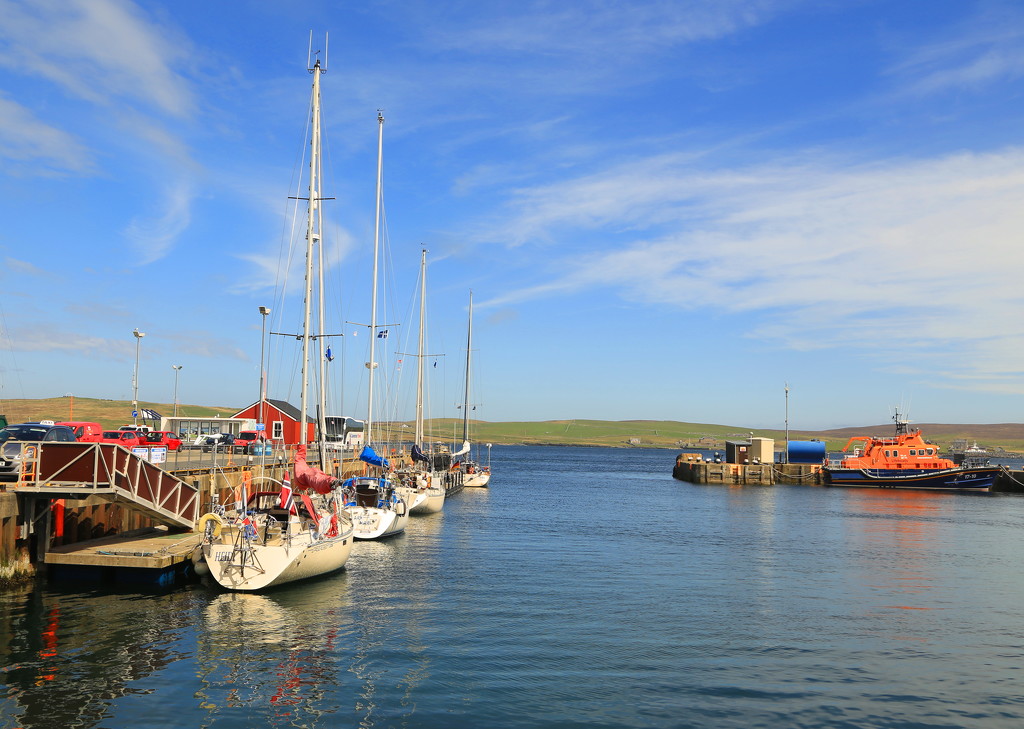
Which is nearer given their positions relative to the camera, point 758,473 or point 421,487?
point 421,487

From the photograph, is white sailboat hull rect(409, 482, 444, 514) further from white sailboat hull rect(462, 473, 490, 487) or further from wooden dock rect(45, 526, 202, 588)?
wooden dock rect(45, 526, 202, 588)

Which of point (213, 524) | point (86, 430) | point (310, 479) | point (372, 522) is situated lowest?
point (372, 522)

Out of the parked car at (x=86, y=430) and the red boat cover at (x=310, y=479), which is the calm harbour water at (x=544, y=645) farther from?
the parked car at (x=86, y=430)

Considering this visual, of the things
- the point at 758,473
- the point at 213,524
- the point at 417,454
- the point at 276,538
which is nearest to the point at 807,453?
the point at 758,473

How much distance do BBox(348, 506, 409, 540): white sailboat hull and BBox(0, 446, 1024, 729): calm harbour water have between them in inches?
72.9

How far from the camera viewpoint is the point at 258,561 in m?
26.1

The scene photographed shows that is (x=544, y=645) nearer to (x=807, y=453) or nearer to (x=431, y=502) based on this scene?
(x=431, y=502)

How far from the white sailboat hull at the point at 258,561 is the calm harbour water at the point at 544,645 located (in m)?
0.72

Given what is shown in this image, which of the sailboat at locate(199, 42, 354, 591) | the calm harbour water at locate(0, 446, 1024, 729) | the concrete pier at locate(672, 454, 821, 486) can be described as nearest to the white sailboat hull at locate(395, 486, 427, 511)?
the calm harbour water at locate(0, 446, 1024, 729)

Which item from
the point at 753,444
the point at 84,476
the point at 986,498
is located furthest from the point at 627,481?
the point at 84,476

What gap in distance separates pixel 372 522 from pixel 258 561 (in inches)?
554

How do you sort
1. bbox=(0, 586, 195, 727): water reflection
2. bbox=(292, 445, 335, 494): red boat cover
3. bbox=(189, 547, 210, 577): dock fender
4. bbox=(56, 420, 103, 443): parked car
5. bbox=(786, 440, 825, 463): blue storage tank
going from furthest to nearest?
bbox=(786, 440, 825, 463): blue storage tank → bbox=(56, 420, 103, 443): parked car → bbox=(292, 445, 335, 494): red boat cover → bbox=(189, 547, 210, 577): dock fender → bbox=(0, 586, 195, 727): water reflection

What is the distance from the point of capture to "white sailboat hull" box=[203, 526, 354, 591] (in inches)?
1013

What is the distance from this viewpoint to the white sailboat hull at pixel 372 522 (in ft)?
131
